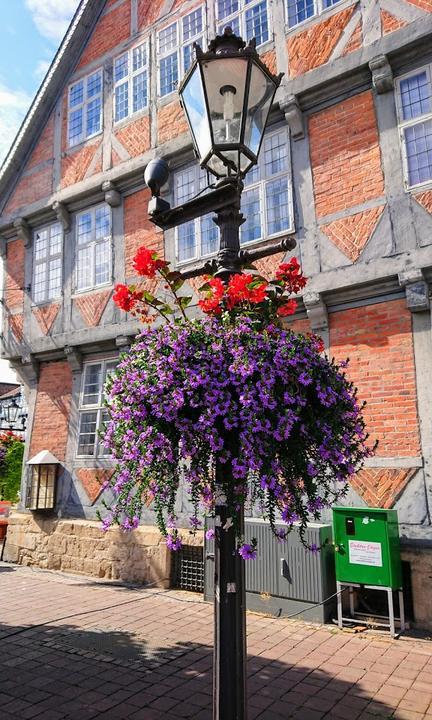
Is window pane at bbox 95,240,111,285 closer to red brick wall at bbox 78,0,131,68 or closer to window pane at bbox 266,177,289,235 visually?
window pane at bbox 266,177,289,235

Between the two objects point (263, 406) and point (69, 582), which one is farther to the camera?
point (69, 582)

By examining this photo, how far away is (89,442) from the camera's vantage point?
32.8 ft

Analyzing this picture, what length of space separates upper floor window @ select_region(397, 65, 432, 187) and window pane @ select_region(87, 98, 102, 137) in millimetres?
6305

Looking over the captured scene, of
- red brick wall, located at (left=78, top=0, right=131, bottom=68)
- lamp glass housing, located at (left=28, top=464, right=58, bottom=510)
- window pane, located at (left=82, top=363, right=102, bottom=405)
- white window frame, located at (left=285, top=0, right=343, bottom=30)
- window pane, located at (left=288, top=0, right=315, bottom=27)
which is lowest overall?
lamp glass housing, located at (left=28, top=464, right=58, bottom=510)

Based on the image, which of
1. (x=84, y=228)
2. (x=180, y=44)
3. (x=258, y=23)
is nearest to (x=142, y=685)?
(x=84, y=228)

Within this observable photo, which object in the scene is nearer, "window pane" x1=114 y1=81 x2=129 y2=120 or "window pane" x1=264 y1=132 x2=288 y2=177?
"window pane" x1=264 y1=132 x2=288 y2=177

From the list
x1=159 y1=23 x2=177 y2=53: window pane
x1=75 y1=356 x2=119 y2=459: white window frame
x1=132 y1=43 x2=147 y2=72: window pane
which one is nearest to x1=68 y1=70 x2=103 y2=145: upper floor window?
x1=132 y1=43 x2=147 y2=72: window pane

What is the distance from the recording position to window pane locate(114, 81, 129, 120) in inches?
407

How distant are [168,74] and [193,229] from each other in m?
3.21

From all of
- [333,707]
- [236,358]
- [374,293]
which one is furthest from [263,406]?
[374,293]

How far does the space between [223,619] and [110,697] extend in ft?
7.45

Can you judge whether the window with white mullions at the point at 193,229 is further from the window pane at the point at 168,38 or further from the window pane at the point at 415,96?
the window pane at the point at 415,96

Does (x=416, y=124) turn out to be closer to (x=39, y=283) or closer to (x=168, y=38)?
(x=168, y=38)

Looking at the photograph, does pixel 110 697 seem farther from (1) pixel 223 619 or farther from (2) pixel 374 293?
(2) pixel 374 293
